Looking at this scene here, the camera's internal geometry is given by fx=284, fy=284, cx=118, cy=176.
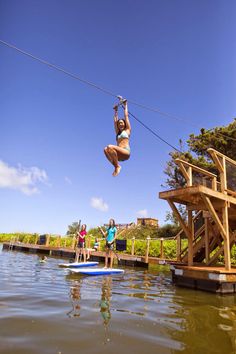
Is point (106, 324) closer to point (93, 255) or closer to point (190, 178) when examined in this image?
point (190, 178)

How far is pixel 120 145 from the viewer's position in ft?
25.5

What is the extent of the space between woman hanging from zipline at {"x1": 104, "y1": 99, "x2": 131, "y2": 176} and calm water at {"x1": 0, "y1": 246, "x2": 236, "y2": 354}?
10.8ft

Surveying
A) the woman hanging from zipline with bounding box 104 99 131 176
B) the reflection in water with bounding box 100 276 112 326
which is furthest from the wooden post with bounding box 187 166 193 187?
the reflection in water with bounding box 100 276 112 326

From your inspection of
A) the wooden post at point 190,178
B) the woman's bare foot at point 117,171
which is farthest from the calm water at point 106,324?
the wooden post at point 190,178

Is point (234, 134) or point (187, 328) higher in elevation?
point (234, 134)

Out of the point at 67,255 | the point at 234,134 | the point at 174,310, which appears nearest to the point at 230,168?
the point at 174,310

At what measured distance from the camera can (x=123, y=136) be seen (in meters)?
7.86

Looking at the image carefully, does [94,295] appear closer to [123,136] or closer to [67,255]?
[123,136]

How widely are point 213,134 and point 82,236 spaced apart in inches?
702

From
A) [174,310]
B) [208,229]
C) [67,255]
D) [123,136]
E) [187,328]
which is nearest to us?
[187,328]

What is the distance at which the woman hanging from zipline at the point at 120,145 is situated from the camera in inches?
286

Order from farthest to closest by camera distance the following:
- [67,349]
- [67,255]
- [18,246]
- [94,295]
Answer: [18,246]
[67,255]
[94,295]
[67,349]

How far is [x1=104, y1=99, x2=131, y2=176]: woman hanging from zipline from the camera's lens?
727cm

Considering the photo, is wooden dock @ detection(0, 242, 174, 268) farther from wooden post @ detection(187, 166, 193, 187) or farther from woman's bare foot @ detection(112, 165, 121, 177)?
woman's bare foot @ detection(112, 165, 121, 177)
